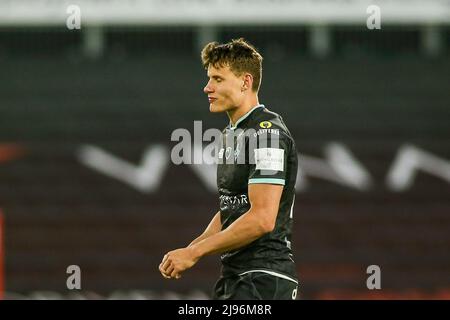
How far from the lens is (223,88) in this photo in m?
3.58

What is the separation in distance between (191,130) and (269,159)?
787 cm

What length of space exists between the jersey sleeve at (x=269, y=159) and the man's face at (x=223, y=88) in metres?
0.19

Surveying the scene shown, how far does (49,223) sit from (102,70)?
349cm

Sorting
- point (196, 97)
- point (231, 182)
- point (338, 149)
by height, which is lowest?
point (231, 182)

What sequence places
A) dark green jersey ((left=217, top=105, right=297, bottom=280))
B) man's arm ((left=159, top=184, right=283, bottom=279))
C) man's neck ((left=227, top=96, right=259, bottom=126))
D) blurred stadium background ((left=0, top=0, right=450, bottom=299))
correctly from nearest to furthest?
man's arm ((left=159, top=184, right=283, bottom=279)) < dark green jersey ((left=217, top=105, right=297, bottom=280)) < man's neck ((left=227, top=96, right=259, bottom=126)) < blurred stadium background ((left=0, top=0, right=450, bottom=299))

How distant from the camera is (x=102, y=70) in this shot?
12844 millimetres

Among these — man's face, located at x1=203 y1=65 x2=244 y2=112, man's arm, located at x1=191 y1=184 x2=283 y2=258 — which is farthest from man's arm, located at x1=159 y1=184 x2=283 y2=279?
man's face, located at x1=203 y1=65 x2=244 y2=112

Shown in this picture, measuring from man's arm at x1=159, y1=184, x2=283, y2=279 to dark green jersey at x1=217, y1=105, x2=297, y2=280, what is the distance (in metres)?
0.07

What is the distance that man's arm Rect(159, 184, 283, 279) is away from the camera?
Result: 11.2ft

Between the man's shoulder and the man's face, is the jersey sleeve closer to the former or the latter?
the man's shoulder

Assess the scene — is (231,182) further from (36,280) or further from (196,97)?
(196,97)

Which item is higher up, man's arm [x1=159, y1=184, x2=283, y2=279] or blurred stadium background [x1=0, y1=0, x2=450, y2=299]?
blurred stadium background [x1=0, y1=0, x2=450, y2=299]

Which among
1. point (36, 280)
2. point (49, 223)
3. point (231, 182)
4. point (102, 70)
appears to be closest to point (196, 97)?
point (102, 70)

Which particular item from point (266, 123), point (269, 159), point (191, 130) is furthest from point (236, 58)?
point (191, 130)
